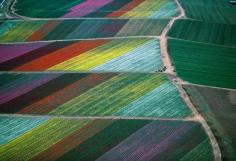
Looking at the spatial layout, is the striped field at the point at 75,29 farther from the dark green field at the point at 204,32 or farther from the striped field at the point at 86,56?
the dark green field at the point at 204,32

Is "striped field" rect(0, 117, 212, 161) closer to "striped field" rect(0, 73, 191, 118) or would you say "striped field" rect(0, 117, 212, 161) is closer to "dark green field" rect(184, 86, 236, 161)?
"dark green field" rect(184, 86, 236, 161)

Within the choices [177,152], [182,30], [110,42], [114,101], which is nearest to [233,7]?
[182,30]

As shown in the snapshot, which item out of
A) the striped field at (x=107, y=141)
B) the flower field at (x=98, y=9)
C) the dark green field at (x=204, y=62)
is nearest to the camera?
the striped field at (x=107, y=141)

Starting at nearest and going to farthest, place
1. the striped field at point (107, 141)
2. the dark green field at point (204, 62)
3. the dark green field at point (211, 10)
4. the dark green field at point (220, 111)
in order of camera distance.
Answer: the striped field at point (107, 141), the dark green field at point (220, 111), the dark green field at point (204, 62), the dark green field at point (211, 10)

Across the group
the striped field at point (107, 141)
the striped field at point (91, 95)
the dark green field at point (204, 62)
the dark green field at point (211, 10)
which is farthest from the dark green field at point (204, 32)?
the striped field at point (107, 141)

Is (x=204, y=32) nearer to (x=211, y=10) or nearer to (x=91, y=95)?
(x=211, y=10)

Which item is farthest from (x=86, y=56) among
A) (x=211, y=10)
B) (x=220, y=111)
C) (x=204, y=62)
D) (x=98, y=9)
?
(x=211, y=10)

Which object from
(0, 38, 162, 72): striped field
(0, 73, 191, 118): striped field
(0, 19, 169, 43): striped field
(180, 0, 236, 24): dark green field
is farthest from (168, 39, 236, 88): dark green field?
(180, 0, 236, 24): dark green field
